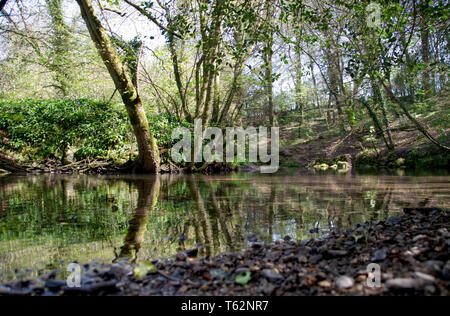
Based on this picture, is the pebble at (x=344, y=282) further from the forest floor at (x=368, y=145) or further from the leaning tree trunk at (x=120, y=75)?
the forest floor at (x=368, y=145)

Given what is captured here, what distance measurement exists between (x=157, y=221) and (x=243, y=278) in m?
1.98

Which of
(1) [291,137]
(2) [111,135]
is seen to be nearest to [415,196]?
(2) [111,135]

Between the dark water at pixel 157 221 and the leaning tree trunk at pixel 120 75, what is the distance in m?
4.16

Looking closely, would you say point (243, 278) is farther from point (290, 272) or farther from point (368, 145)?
point (368, 145)

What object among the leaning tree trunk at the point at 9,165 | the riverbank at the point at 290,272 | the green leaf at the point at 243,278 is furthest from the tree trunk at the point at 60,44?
the green leaf at the point at 243,278

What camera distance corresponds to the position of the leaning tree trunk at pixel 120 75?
819 cm

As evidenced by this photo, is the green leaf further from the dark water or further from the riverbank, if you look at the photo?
the dark water

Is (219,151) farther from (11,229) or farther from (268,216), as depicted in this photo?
(11,229)

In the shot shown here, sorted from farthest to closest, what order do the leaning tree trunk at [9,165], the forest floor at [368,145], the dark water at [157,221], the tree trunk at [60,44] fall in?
the forest floor at [368,145], the tree trunk at [60,44], the leaning tree trunk at [9,165], the dark water at [157,221]

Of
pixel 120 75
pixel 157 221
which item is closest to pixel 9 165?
pixel 120 75

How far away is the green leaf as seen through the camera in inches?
73.1

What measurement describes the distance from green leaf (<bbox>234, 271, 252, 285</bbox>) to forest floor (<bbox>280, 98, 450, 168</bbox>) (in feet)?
37.7

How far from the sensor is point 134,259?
238 cm
